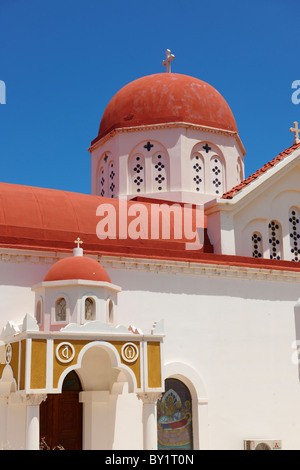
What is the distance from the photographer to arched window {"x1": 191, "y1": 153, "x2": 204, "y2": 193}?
19.5 meters

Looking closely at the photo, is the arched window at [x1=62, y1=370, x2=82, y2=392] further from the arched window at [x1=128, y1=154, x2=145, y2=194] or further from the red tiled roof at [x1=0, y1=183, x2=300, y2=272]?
the arched window at [x1=128, y1=154, x2=145, y2=194]

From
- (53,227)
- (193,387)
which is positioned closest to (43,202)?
(53,227)

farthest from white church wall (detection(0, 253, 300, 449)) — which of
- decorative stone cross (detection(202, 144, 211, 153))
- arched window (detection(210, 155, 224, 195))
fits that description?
decorative stone cross (detection(202, 144, 211, 153))

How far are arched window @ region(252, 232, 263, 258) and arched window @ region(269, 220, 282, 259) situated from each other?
367 millimetres

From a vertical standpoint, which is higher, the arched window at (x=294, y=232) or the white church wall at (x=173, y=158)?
the white church wall at (x=173, y=158)

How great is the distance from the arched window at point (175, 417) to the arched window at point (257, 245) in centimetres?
434

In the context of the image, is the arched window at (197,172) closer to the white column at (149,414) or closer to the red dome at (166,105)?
the red dome at (166,105)

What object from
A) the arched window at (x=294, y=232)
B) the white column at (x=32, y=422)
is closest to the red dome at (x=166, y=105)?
the arched window at (x=294, y=232)

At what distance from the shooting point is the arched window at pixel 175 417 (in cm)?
1402

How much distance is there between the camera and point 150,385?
12.2 m

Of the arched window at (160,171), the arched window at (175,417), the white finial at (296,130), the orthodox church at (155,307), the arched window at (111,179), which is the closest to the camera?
the orthodox church at (155,307)

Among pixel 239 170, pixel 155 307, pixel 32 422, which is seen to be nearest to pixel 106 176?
pixel 239 170

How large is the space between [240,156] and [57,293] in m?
11.1

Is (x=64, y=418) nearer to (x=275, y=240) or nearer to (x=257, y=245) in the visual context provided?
(x=257, y=245)
